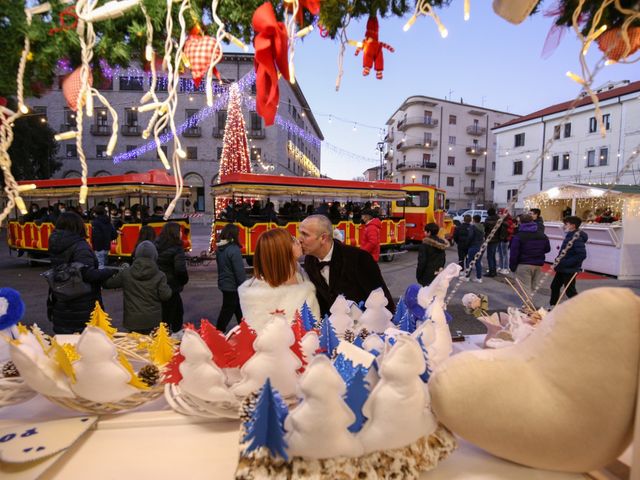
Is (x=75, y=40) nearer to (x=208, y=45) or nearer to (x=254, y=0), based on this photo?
(x=208, y=45)

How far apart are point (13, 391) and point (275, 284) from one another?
141 centimetres

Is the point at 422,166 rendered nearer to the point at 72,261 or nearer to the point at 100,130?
the point at 100,130

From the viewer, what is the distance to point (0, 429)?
3.48ft

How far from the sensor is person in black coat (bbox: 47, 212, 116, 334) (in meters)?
3.44

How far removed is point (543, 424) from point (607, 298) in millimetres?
343

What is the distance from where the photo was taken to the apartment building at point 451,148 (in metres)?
46.9

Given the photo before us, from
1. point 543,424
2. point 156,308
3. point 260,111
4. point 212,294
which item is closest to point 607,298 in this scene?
point 543,424

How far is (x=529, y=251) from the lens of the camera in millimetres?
6641

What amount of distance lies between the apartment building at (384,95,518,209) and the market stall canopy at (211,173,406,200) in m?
35.7

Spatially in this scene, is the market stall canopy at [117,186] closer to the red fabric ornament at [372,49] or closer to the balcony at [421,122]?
the red fabric ornament at [372,49]

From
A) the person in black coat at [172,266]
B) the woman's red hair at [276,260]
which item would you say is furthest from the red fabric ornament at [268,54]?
the person in black coat at [172,266]

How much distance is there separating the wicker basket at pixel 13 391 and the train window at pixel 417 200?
51.8ft

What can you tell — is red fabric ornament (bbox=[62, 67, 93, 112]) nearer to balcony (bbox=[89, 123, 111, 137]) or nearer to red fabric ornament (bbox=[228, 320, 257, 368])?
red fabric ornament (bbox=[228, 320, 257, 368])

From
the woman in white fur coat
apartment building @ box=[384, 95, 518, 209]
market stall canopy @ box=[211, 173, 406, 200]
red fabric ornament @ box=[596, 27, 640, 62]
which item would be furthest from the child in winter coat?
apartment building @ box=[384, 95, 518, 209]
